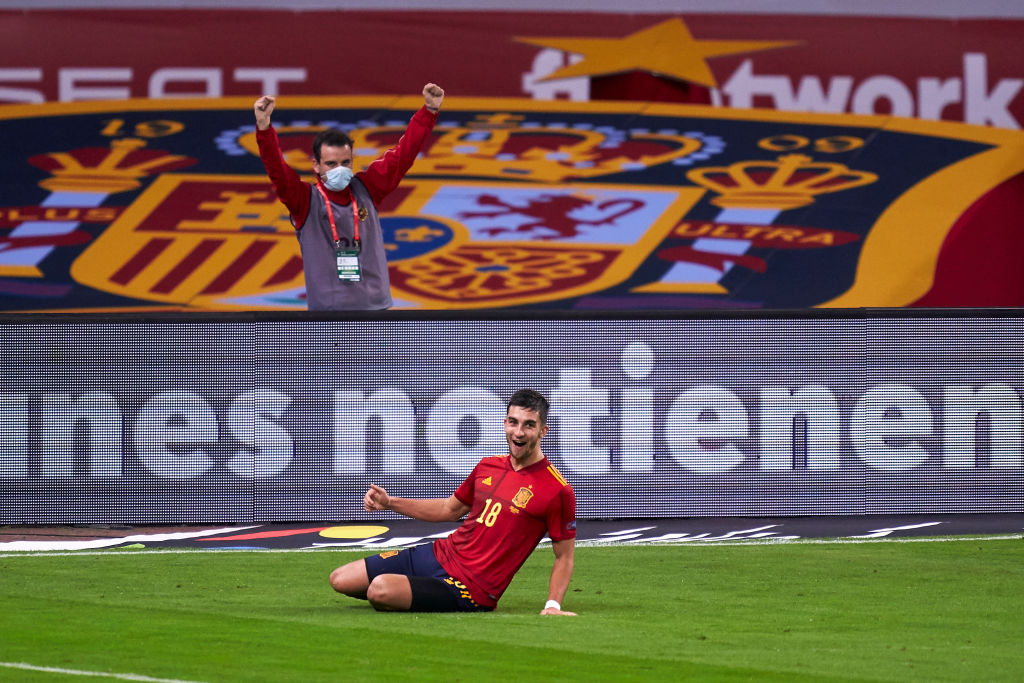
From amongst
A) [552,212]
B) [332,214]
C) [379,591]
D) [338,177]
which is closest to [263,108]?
[338,177]

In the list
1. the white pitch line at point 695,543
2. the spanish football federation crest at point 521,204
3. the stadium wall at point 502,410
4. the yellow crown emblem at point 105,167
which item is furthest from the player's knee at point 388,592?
the yellow crown emblem at point 105,167

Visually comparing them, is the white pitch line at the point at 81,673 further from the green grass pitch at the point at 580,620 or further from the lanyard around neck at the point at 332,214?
the lanyard around neck at the point at 332,214

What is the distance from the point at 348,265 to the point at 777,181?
32.8 ft

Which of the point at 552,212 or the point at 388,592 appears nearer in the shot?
the point at 388,592

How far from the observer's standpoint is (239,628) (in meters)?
6.84

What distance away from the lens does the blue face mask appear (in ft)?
34.1

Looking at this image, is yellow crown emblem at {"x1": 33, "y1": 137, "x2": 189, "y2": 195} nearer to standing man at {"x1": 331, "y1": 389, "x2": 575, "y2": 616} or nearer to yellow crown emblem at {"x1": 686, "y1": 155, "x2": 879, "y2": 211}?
yellow crown emblem at {"x1": 686, "y1": 155, "x2": 879, "y2": 211}

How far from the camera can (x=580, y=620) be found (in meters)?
7.18

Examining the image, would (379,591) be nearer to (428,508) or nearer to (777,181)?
(428,508)

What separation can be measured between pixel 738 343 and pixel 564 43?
37.1ft

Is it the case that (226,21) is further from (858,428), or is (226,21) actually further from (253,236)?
(858,428)

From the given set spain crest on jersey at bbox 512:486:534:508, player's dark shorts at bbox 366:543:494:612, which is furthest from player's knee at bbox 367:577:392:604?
spain crest on jersey at bbox 512:486:534:508

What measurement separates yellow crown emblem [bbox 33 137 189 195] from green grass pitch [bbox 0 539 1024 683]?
10424 mm

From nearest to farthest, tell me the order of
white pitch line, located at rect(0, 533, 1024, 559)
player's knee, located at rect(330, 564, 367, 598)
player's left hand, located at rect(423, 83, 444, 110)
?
player's knee, located at rect(330, 564, 367, 598), white pitch line, located at rect(0, 533, 1024, 559), player's left hand, located at rect(423, 83, 444, 110)
